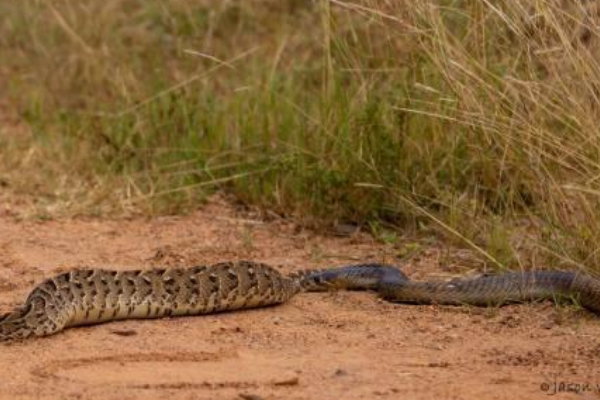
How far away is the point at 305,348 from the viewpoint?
675cm

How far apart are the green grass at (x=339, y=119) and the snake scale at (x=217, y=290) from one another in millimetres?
278

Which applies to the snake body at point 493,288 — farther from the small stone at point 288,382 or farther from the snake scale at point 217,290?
the small stone at point 288,382

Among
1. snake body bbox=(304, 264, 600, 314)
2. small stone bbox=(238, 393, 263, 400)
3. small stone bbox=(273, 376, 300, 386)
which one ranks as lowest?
snake body bbox=(304, 264, 600, 314)

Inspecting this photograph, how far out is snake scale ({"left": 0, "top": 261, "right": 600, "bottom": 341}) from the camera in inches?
271

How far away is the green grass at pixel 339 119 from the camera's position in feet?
25.5

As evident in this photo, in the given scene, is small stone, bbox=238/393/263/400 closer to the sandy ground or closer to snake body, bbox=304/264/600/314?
the sandy ground

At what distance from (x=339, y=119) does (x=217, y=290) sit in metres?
2.12

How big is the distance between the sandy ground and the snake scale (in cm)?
7

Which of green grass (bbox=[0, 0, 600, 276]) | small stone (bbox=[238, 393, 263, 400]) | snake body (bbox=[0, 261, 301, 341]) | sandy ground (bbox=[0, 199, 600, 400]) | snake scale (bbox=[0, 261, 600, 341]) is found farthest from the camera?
green grass (bbox=[0, 0, 600, 276])

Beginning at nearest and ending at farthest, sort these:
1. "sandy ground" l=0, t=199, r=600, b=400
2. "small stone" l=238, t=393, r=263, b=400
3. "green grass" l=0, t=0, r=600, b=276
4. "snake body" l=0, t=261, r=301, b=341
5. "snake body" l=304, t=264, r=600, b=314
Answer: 1. "small stone" l=238, t=393, r=263, b=400
2. "sandy ground" l=0, t=199, r=600, b=400
3. "snake body" l=0, t=261, r=301, b=341
4. "snake body" l=304, t=264, r=600, b=314
5. "green grass" l=0, t=0, r=600, b=276

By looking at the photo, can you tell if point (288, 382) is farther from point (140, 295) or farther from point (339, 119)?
point (339, 119)

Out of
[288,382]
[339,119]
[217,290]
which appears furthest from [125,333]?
[339,119]

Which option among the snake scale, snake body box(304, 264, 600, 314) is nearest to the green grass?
snake body box(304, 264, 600, 314)

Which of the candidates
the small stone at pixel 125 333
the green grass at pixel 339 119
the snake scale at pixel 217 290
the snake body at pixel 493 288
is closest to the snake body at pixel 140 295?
the snake scale at pixel 217 290
